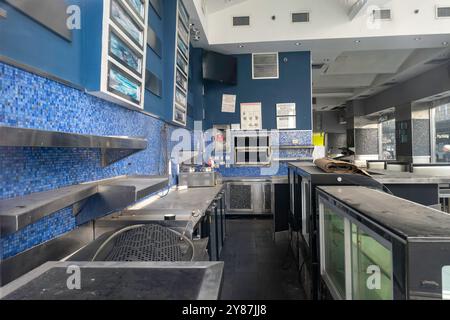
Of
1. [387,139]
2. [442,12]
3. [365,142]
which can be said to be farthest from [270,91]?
[387,139]

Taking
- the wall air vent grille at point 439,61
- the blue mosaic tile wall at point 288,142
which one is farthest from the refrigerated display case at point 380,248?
the wall air vent grille at point 439,61

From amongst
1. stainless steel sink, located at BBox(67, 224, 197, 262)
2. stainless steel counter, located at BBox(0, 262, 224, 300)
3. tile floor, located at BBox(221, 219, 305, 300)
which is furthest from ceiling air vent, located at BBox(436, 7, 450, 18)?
stainless steel counter, located at BBox(0, 262, 224, 300)

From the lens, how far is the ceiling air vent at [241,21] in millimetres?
5098

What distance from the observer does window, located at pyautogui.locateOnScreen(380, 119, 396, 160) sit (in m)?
9.77

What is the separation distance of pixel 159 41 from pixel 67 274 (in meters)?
2.98

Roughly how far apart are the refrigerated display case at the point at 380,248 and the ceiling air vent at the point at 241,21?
13.8 ft

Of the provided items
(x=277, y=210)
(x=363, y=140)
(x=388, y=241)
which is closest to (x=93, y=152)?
(x=388, y=241)

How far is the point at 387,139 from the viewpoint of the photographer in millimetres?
10305

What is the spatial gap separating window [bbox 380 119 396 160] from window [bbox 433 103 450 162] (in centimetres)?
211

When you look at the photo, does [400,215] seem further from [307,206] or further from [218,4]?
[218,4]

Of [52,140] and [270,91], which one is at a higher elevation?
[270,91]

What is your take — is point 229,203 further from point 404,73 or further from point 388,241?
point 404,73

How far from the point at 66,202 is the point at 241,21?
4.84 metres

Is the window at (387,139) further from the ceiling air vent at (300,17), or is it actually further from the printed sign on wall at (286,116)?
the ceiling air vent at (300,17)
